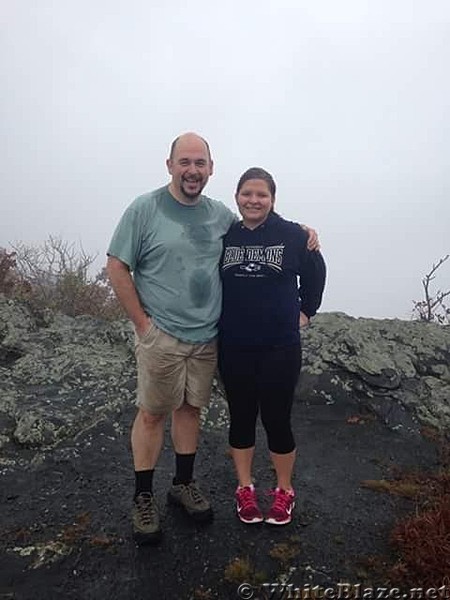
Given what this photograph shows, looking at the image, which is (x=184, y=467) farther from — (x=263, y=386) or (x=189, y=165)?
(x=189, y=165)

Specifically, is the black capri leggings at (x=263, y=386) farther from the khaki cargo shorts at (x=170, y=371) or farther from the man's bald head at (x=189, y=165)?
the man's bald head at (x=189, y=165)

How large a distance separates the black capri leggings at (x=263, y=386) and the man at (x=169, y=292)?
8.2 inches

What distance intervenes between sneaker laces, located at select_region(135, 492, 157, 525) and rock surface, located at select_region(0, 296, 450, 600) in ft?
0.55

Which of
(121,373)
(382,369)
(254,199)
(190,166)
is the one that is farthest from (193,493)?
(382,369)

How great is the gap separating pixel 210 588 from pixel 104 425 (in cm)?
241

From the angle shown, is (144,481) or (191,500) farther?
(191,500)

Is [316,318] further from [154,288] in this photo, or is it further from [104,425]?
[154,288]

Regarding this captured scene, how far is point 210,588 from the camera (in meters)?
3.04

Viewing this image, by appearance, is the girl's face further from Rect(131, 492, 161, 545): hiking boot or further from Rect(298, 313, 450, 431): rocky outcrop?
Rect(298, 313, 450, 431): rocky outcrop

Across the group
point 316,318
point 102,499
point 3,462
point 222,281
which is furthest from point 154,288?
point 316,318

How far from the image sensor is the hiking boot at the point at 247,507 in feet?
11.8

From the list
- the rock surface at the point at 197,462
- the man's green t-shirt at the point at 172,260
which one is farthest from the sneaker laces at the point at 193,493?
the man's green t-shirt at the point at 172,260

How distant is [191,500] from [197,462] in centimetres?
102

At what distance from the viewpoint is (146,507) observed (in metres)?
3.52
